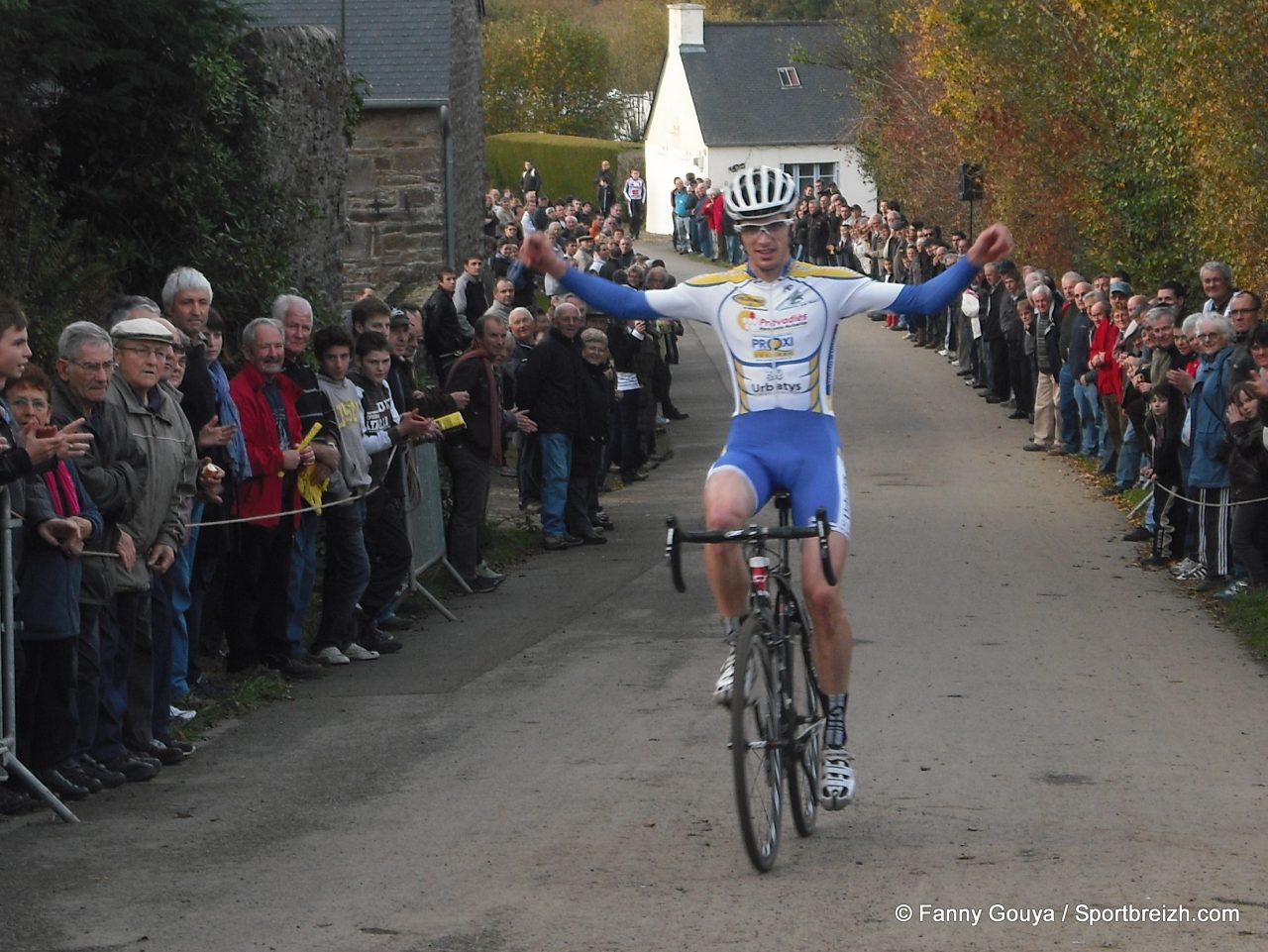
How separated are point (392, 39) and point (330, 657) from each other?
64.3 ft

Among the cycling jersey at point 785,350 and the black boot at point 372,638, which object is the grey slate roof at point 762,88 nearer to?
the black boot at point 372,638

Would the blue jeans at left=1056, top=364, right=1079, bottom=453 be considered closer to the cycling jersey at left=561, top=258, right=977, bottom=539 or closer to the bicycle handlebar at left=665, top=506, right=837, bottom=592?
the cycling jersey at left=561, top=258, right=977, bottom=539

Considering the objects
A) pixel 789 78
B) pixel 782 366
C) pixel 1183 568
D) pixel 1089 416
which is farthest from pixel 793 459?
pixel 789 78

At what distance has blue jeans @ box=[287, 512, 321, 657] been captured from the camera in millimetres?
11266

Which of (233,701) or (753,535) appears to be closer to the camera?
(753,535)

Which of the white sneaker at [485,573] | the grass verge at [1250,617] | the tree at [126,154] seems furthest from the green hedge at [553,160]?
the grass verge at [1250,617]

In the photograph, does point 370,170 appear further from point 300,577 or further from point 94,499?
point 94,499

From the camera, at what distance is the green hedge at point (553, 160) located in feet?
238

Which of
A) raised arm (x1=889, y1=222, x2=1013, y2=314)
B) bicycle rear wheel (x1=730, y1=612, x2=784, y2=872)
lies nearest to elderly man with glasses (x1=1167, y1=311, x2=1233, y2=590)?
raised arm (x1=889, y1=222, x2=1013, y2=314)

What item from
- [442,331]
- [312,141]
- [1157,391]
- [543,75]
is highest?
[543,75]

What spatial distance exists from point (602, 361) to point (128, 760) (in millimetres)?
8994

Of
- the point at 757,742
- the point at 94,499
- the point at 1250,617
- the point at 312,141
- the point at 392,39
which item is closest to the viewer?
the point at 757,742

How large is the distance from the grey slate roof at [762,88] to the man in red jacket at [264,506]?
60.3 m

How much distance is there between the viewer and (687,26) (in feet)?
247
